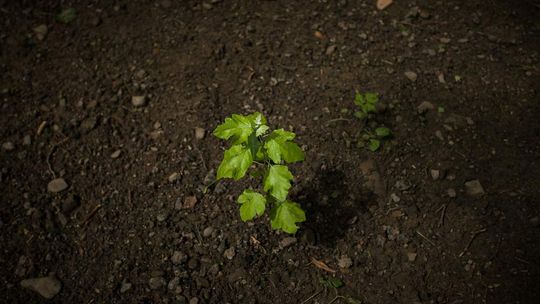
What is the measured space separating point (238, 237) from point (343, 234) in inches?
25.5

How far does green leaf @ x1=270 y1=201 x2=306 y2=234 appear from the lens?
85.0 inches

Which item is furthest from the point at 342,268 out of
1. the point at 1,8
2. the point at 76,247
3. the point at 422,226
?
the point at 1,8

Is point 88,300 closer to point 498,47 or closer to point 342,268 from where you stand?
point 342,268

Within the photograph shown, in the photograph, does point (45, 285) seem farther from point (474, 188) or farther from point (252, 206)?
point (474, 188)

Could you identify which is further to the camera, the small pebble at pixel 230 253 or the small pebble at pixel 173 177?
the small pebble at pixel 173 177

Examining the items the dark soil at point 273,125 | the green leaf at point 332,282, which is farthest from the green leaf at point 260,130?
the green leaf at point 332,282

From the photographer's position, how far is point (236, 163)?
1951mm

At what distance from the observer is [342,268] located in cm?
241

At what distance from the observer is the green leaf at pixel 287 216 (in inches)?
85.0

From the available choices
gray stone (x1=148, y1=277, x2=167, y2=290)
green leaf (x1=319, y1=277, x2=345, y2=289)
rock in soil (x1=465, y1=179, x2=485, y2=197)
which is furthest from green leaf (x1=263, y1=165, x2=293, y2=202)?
rock in soil (x1=465, y1=179, x2=485, y2=197)

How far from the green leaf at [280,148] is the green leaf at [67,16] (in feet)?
8.17

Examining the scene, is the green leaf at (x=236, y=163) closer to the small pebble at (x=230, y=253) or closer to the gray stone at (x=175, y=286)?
the small pebble at (x=230, y=253)

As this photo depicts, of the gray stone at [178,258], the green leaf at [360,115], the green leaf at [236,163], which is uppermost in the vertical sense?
the green leaf at [236,163]

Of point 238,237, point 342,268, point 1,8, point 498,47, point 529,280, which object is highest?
point 1,8
